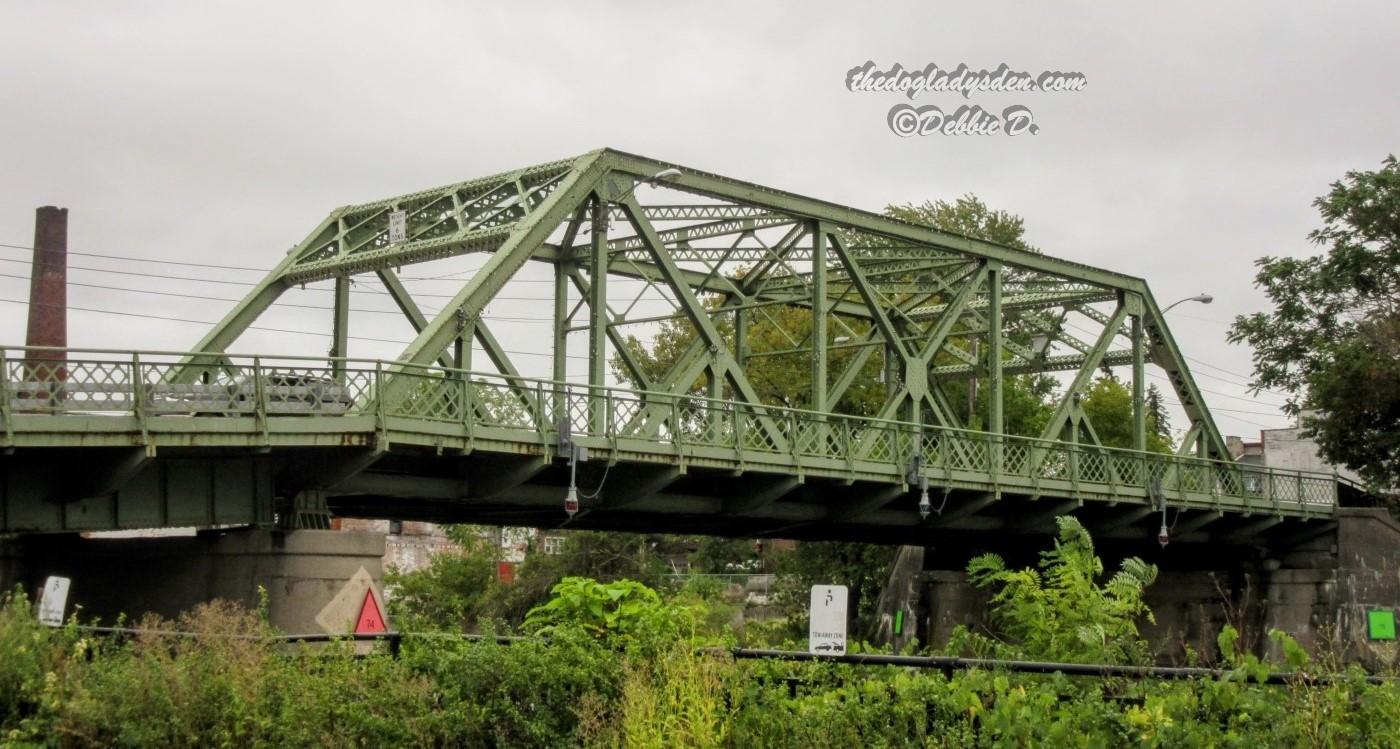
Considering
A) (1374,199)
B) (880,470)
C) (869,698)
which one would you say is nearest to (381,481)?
(880,470)

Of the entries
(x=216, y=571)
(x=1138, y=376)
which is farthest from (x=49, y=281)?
(x=1138, y=376)

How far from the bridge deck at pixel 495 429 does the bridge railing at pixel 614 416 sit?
0.09ft

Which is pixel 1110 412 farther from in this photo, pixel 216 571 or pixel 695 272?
pixel 216 571

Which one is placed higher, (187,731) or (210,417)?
(210,417)

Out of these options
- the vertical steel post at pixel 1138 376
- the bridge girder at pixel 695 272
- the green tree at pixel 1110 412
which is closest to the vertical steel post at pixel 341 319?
the bridge girder at pixel 695 272

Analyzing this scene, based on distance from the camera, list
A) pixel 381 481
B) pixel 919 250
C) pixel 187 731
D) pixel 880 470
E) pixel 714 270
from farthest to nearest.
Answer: pixel 919 250 < pixel 714 270 < pixel 880 470 < pixel 381 481 < pixel 187 731

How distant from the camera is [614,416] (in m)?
25.2

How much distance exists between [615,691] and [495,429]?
11.8 m

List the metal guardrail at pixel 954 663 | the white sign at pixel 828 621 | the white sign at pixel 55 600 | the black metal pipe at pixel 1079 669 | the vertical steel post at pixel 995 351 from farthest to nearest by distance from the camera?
the vertical steel post at pixel 995 351 < the white sign at pixel 55 600 < the white sign at pixel 828 621 < the metal guardrail at pixel 954 663 < the black metal pipe at pixel 1079 669

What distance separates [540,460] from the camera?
24188mm

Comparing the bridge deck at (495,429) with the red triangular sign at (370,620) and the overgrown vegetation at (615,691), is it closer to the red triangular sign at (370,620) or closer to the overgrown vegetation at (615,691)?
the red triangular sign at (370,620)

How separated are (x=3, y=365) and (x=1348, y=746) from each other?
15586mm

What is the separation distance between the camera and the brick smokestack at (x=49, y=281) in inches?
1640

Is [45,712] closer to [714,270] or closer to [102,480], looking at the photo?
[102,480]
